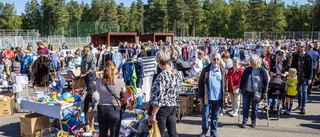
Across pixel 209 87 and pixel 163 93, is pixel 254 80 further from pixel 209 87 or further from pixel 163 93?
pixel 163 93

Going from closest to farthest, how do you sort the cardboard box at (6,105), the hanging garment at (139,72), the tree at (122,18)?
the cardboard box at (6,105)
the hanging garment at (139,72)
the tree at (122,18)

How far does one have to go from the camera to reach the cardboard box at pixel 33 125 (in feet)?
19.9

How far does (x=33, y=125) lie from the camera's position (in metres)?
6.06

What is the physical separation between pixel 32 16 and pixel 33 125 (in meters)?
76.0

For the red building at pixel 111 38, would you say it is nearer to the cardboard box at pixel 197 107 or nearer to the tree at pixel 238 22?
the cardboard box at pixel 197 107

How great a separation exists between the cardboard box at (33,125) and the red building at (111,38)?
25156 mm

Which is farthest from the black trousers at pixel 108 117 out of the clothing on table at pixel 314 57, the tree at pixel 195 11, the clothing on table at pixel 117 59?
the tree at pixel 195 11

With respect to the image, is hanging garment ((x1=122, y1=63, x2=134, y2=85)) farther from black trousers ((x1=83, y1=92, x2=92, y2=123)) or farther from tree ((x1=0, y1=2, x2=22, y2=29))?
tree ((x1=0, y1=2, x2=22, y2=29))

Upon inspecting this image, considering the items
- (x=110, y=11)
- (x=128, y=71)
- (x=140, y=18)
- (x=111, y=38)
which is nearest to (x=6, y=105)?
(x=128, y=71)

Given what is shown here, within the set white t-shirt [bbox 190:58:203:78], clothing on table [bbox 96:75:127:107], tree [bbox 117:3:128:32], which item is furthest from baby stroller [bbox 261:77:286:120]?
tree [bbox 117:3:128:32]

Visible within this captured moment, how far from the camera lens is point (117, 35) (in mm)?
32438

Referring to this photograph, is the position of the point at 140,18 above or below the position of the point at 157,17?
above

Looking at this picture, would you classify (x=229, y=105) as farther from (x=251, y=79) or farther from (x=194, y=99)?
(x=251, y=79)

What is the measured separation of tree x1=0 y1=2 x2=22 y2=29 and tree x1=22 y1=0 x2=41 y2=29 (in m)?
1.70
